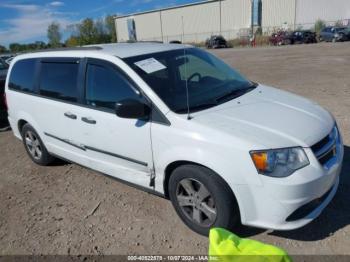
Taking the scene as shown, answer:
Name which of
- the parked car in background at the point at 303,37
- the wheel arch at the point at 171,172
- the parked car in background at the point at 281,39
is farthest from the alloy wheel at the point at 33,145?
the parked car in background at the point at 281,39

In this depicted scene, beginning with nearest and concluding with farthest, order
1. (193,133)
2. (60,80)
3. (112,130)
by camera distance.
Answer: (193,133) < (112,130) < (60,80)

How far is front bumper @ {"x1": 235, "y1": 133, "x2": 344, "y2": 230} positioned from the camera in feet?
9.05

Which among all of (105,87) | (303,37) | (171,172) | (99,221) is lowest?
(303,37)

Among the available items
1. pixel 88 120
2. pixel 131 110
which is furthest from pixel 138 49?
pixel 131 110

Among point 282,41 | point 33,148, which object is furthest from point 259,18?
point 33,148

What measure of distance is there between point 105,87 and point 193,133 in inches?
50.5

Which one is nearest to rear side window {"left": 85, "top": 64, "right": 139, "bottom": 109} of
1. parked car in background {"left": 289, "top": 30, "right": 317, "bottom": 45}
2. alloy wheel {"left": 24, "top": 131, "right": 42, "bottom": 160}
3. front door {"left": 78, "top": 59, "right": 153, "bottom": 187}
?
front door {"left": 78, "top": 59, "right": 153, "bottom": 187}

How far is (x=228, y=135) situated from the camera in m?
2.91

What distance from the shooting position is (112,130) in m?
3.67

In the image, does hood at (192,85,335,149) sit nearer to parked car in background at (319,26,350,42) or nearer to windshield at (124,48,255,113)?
windshield at (124,48,255,113)

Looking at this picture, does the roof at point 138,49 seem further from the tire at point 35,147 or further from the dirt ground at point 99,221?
the tire at point 35,147

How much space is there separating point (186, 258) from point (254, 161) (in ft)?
3.61

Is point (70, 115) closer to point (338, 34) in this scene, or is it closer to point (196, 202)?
point (196, 202)

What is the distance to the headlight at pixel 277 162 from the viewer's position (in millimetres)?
2781
